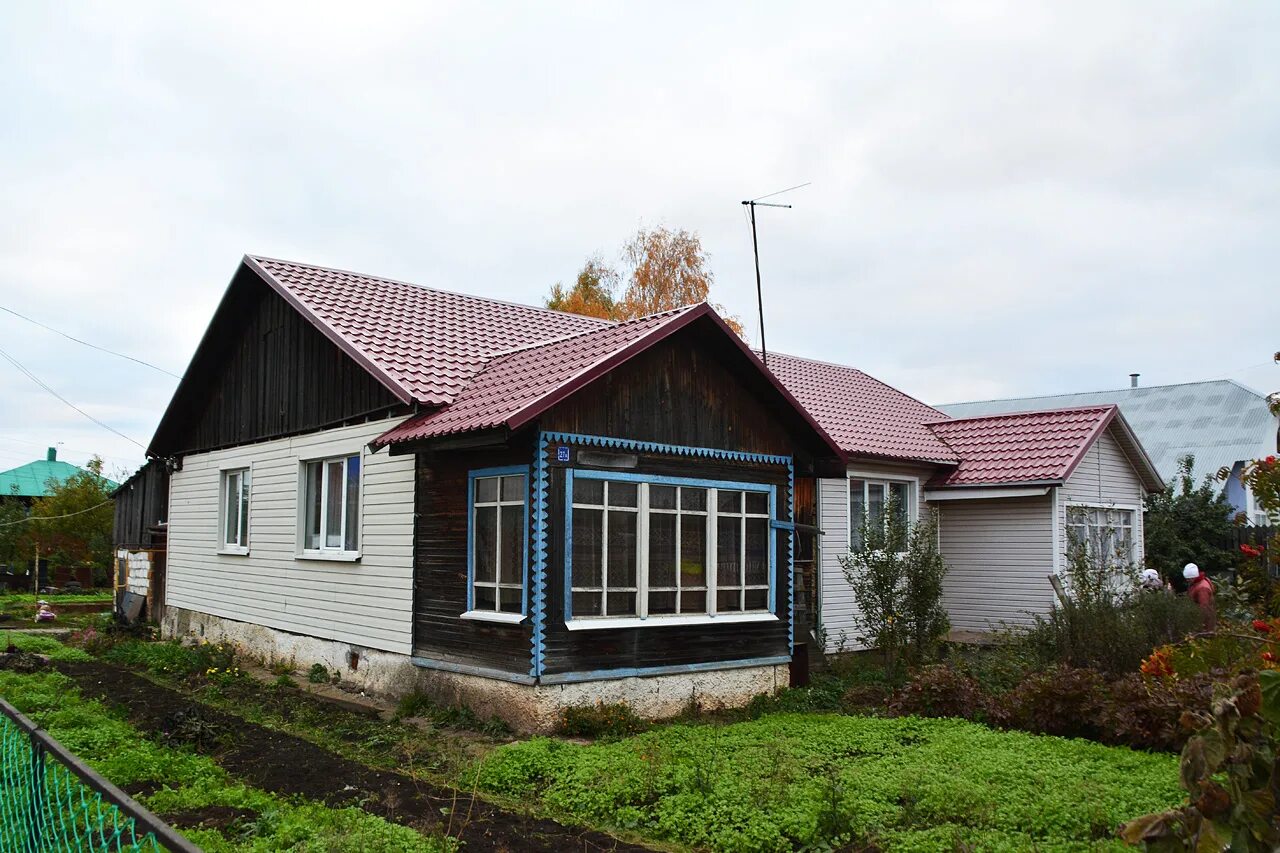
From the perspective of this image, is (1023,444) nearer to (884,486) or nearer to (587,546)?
(884,486)

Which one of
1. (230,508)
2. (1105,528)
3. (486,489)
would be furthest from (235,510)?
(1105,528)

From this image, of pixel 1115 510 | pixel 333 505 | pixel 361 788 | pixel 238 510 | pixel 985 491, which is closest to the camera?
pixel 361 788

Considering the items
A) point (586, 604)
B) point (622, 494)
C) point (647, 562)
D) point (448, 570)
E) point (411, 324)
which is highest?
point (411, 324)

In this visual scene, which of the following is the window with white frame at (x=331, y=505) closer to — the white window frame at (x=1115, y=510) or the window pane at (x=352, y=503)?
the window pane at (x=352, y=503)

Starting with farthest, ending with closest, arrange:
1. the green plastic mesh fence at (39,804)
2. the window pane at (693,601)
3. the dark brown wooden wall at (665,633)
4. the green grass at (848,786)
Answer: the window pane at (693,601) → the dark brown wooden wall at (665,633) → the green grass at (848,786) → the green plastic mesh fence at (39,804)

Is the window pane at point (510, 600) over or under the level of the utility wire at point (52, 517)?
under

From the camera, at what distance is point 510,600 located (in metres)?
11.1

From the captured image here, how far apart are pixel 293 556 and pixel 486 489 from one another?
5345 mm

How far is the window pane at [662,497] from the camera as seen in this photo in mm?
11836

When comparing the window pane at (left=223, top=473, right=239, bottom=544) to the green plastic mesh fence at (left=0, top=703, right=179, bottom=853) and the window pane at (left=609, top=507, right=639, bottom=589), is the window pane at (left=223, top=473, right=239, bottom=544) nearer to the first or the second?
the window pane at (left=609, top=507, right=639, bottom=589)

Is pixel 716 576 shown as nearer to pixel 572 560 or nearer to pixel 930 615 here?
pixel 572 560

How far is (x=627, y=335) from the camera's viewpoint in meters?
12.0

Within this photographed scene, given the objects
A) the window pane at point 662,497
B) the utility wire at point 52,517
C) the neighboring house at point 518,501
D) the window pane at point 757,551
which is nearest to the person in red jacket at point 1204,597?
the neighboring house at point 518,501

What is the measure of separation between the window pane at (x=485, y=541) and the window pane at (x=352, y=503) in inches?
126
